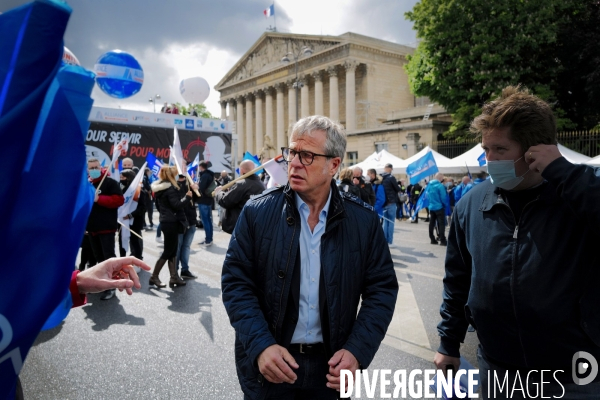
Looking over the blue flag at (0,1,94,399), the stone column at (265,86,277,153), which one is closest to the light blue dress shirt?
the blue flag at (0,1,94,399)

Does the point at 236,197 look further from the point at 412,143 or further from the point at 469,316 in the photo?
the point at 412,143

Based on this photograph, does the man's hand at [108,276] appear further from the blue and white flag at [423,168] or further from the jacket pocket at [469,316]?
the blue and white flag at [423,168]

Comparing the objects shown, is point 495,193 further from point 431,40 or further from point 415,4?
point 415,4

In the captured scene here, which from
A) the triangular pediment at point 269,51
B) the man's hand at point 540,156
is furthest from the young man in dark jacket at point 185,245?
the triangular pediment at point 269,51

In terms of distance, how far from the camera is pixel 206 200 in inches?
431

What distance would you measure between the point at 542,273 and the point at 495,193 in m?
0.41

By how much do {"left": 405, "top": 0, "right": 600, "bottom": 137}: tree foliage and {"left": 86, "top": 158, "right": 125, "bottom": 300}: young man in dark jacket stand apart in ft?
63.5

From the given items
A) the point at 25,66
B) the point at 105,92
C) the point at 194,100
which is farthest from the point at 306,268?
the point at 194,100

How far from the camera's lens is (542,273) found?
5.48 feet

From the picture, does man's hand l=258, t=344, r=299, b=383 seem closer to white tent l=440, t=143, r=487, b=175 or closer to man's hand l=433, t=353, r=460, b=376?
man's hand l=433, t=353, r=460, b=376

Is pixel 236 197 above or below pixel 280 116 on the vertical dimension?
below

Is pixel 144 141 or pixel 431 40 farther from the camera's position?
pixel 431 40

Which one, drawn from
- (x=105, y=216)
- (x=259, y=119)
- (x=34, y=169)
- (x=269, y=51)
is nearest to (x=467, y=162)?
(x=105, y=216)

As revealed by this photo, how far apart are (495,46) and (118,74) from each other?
18.0m
